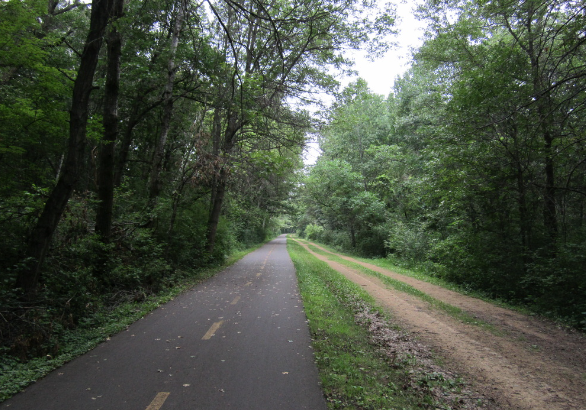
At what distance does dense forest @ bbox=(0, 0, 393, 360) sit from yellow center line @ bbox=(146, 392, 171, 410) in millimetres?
2473

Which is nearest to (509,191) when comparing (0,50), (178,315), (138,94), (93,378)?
(178,315)

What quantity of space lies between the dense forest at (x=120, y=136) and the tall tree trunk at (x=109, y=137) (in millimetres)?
27

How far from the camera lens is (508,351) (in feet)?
17.2

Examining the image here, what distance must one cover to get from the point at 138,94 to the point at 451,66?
1397cm

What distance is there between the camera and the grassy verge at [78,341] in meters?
3.81

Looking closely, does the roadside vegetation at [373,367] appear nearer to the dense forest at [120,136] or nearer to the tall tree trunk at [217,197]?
the dense forest at [120,136]

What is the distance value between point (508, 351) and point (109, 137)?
989 cm

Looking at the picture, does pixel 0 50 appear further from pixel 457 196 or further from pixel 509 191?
pixel 509 191

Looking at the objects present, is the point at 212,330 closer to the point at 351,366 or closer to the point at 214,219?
the point at 351,366

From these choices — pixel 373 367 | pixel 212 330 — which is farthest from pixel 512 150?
pixel 212 330

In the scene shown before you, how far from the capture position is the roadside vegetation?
11.9ft

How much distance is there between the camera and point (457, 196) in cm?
1126

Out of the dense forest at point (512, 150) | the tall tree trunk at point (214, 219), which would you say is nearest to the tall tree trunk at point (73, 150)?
the dense forest at point (512, 150)

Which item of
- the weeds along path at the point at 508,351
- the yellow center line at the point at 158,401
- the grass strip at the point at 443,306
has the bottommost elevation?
the yellow center line at the point at 158,401
